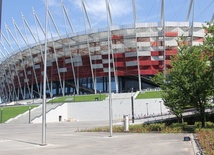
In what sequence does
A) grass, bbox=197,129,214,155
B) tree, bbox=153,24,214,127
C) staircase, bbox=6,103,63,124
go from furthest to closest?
staircase, bbox=6,103,63,124
tree, bbox=153,24,214,127
grass, bbox=197,129,214,155

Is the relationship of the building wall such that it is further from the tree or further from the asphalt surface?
the asphalt surface

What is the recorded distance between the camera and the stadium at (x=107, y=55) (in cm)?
6838

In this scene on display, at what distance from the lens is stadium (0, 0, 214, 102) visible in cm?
6838

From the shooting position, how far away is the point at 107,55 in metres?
72.6

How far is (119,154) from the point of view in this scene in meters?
11.6

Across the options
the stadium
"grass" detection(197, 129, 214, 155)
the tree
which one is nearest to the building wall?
the stadium

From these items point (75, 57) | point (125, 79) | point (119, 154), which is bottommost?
point (119, 154)

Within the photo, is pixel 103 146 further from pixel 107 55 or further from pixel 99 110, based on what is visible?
pixel 107 55

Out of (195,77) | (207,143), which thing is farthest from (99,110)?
(207,143)

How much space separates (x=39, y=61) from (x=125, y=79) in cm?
2680

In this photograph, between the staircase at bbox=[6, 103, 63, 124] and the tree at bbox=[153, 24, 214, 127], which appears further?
the staircase at bbox=[6, 103, 63, 124]

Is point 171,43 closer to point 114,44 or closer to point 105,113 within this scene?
point 114,44

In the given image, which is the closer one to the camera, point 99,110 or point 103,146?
point 103,146

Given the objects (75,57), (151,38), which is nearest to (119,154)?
(151,38)
